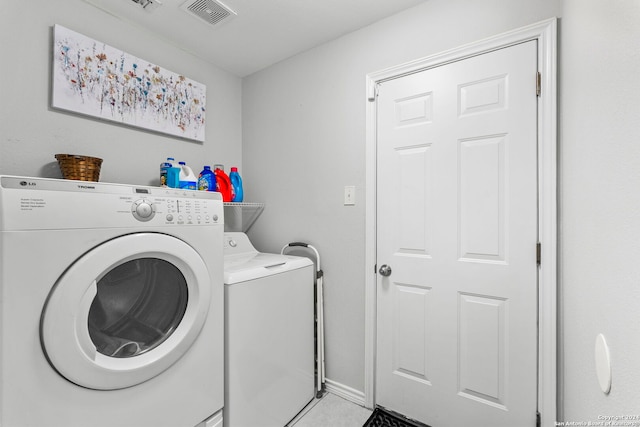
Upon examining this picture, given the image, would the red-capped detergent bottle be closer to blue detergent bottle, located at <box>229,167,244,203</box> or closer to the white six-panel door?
blue detergent bottle, located at <box>229,167,244,203</box>

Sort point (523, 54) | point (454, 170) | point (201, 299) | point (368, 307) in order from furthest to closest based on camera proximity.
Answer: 1. point (368, 307)
2. point (454, 170)
3. point (523, 54)
4. point (201, 299)

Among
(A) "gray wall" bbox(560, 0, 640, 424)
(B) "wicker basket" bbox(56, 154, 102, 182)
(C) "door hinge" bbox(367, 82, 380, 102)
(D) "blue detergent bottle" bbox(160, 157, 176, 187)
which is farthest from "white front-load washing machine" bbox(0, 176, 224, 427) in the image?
(A) "gray wall" bbox(560, 0, 640, 424)

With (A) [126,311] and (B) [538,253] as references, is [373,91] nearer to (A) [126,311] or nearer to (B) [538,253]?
(B) [538,253]

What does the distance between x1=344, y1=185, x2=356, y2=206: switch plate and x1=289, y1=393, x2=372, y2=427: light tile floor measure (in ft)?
4.10

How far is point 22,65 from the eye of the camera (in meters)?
1.35

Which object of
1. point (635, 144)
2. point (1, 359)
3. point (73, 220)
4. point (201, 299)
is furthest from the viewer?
point (201, 299)

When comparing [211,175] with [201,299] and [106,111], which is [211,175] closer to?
[106,111]

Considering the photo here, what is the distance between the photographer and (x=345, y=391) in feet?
6.02

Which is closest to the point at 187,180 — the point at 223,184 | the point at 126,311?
the point at 223,184

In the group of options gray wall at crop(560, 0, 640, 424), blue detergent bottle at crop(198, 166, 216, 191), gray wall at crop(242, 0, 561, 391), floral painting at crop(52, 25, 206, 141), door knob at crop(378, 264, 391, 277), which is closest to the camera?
gray wall at crop(560, 0, 640, 424)

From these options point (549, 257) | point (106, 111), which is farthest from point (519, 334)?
point (106, 111)

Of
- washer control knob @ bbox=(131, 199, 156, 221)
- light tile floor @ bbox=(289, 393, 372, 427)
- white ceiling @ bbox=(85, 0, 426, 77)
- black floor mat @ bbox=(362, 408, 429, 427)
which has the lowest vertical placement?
light tile floor @ bbox=(289, 393, 372, 427)

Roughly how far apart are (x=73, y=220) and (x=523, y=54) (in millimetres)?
1905

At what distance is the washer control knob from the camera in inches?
40.1
